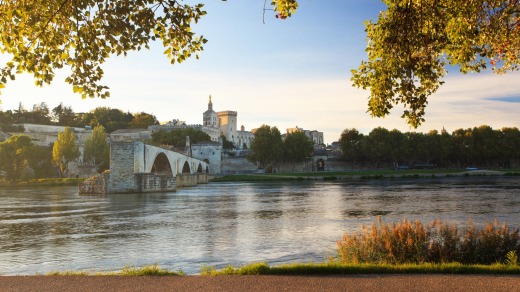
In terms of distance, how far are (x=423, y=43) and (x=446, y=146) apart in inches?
3994

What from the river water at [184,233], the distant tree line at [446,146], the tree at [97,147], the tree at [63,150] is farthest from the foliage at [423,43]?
the distant tree line at [446,146]

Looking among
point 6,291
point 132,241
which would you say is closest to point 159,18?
→ point 6,291

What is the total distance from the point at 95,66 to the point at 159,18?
1.41 metres

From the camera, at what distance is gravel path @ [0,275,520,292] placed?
7.04m

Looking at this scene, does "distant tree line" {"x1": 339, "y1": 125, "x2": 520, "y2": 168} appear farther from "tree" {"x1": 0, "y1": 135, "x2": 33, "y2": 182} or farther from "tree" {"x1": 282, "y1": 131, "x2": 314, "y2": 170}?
"tree" {"x1": 0, "y1": 135, "x2": 33, "y2": 182}

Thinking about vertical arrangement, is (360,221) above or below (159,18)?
below

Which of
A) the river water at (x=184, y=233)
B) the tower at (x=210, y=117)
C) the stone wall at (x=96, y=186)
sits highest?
the tower at (x=210, y=117)

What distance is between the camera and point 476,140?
10506 cm

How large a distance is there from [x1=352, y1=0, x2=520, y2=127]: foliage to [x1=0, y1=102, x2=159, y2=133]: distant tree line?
134 meters

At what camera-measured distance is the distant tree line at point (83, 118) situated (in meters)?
140

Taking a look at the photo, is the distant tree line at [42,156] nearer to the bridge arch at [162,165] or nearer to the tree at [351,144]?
the bridge arch at [162,165]

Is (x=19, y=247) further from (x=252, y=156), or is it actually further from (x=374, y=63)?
(x=252, y=156)

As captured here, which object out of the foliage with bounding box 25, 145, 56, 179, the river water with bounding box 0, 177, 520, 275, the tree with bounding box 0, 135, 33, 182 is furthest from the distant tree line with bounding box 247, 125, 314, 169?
the river water with bounding box 0, 177, 520, 275

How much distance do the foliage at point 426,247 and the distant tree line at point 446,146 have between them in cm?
9520
